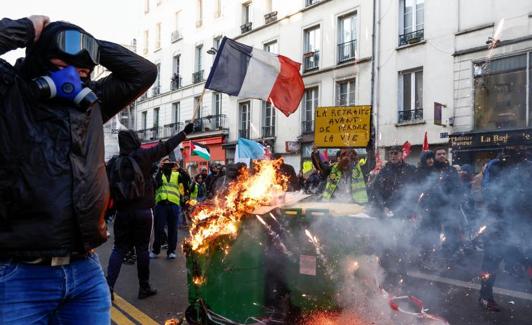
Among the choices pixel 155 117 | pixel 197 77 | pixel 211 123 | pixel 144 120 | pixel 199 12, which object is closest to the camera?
pixel 211 123

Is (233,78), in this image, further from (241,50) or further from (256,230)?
(256,230)

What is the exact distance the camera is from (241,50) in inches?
288

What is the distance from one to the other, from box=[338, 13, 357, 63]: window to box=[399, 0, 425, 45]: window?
7.83 feet

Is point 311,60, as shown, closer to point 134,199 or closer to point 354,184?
point 354,184

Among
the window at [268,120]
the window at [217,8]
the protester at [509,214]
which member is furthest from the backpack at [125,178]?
the window at [217,8]

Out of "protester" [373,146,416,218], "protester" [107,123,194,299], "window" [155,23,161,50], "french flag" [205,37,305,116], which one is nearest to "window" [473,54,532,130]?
"protester" [373,146,416,218]

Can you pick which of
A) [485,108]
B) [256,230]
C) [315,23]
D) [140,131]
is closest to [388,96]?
[485,108]

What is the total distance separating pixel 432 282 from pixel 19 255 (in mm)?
5282

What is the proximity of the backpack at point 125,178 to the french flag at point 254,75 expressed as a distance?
219 centimetres

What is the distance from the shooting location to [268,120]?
24.2 m

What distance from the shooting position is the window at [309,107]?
21609 mm

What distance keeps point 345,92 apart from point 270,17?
6.70 metres

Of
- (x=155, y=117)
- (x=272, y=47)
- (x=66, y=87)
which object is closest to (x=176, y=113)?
(x=155, y=117)

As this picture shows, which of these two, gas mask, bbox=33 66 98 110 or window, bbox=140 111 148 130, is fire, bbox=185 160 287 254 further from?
window, bbox=140 111 148 130
